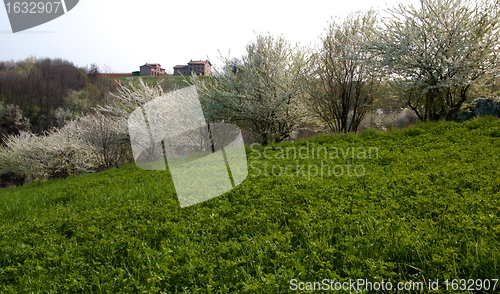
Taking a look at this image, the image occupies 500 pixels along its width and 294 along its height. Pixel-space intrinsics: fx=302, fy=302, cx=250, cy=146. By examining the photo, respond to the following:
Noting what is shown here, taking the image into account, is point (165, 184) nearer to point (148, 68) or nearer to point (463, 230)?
point (463, 230)

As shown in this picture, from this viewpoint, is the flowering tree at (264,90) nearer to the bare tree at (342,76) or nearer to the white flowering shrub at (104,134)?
the bare tree at (342,76)

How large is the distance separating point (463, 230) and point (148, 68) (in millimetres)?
97801

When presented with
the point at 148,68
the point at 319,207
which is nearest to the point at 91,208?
the point at 319,207

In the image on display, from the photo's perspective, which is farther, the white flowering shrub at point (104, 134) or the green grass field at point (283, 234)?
the white flowering shrub at point (104, 134)

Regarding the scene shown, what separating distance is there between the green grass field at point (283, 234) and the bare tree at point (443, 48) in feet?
14.7

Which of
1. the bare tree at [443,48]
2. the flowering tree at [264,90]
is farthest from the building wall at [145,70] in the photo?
the bare tree at [443,48]

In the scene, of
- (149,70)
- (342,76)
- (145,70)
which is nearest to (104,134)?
(342,76)

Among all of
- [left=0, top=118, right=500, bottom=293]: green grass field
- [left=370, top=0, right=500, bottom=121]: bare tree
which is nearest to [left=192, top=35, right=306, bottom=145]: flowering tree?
[left=370, top=0, right=500, bottom=121]: bare tree

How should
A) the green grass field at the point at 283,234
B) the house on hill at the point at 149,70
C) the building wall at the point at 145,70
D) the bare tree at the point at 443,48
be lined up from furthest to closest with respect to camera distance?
the building wall at the point at 145,70
the house on hill at the point at 149,70
the bare tree at the point at 443,48
the green grass field at the point at 283,234

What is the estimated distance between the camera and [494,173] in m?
4.32

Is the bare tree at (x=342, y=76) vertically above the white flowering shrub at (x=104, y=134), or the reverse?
the bare tree at (x=342, y=76)

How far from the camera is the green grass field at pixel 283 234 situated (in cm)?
243

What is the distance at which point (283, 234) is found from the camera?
320 cm

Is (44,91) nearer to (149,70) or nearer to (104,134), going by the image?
(149,70)
